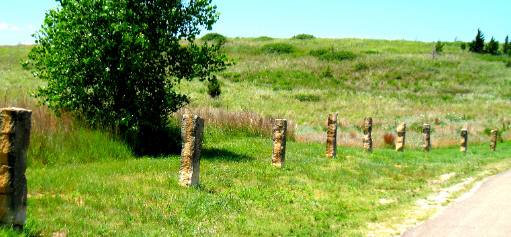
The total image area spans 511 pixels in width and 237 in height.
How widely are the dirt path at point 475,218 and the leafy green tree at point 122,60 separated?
Answer: 9007mm

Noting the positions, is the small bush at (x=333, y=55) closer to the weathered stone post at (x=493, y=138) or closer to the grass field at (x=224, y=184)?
the grass field at (x=224, y=184)

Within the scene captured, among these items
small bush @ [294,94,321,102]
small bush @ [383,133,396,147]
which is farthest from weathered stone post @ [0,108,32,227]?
small bush @ [294,94,321,102]

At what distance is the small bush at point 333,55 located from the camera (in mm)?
87438

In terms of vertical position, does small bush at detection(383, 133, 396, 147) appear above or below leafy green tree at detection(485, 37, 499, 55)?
below

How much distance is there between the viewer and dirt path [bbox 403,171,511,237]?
1063cm

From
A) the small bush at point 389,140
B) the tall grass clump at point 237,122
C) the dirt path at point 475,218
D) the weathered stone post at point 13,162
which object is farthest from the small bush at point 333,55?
the weathered stone post at point 13,162

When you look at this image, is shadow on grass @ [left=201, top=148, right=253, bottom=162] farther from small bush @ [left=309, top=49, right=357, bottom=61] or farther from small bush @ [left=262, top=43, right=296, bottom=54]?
small bush @ [left=262, top=43, right=296, bottom=54]

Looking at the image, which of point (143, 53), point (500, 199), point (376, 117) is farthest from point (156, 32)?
point (376, 117)

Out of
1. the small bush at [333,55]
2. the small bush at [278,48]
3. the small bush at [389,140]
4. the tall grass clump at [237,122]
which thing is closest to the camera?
the tall grass clump at [237,122]

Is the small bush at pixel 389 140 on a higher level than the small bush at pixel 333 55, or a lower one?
lower

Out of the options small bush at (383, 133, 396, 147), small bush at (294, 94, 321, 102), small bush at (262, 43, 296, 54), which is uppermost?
small bush at (262, 43, 296, 54)

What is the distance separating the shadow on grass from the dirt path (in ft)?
22.1

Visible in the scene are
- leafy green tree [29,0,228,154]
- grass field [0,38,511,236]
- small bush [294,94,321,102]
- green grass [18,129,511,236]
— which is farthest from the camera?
small bush [294,94,321,102]

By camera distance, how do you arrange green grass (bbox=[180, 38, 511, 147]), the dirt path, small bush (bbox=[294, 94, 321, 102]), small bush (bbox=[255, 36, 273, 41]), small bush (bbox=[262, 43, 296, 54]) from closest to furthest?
the dirt path < green grass (bbox=[180, 38, 511, 147]) < small bush (bbox=[294, 94, 321, 102]) < small bush (bbox=[262, 43, 296, 54]) < small bush (bbox=[255, 36, 273, 41])
